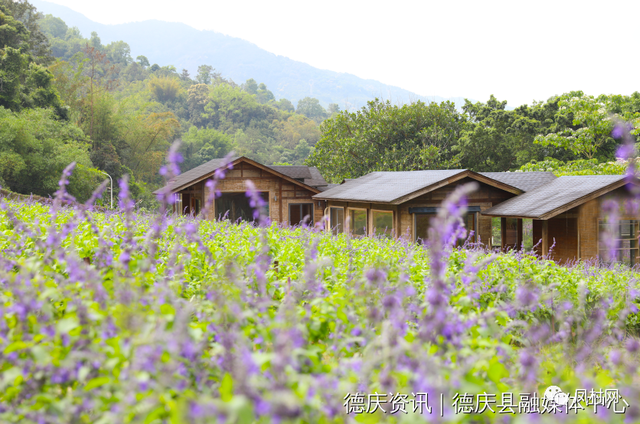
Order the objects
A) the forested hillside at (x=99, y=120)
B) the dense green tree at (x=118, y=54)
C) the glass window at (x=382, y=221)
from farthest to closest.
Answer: the dense green tree at (x=118, y=54) < the forested hillside at (x=99, y=120) < the glass window at (x=382, y=221)

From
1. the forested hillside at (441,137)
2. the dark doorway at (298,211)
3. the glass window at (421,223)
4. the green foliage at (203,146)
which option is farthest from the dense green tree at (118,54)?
the glass window at (421,223)

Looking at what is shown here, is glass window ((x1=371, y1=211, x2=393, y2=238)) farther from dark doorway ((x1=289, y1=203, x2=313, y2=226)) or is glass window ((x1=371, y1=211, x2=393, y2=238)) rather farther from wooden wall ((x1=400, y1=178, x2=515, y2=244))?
dark doorway ((x1=289, y1=203, x2=313, y2=226))

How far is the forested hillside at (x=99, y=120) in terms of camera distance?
3056cm

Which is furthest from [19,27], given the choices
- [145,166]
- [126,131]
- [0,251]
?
[0,251]

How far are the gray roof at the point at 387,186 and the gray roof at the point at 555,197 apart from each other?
227 cm

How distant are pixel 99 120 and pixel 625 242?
5048 centimetres

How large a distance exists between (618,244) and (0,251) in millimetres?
16601

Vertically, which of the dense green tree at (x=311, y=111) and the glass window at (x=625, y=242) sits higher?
the dense green tree at (x=311, y=111)

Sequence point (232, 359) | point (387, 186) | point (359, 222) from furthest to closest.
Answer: point (359, 222)
point (387, 186)
point (232, 359)

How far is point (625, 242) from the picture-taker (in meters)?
14.9

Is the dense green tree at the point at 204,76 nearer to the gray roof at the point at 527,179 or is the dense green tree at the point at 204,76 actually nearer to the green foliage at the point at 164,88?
the green foliage at the point at 164,88

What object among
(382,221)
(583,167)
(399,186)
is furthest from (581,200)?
(583,167)

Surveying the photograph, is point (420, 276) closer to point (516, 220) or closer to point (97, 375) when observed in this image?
point (97, 375)

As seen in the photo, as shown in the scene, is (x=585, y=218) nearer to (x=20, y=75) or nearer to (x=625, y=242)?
(x=625, y=242)
